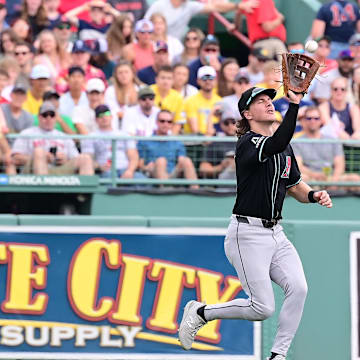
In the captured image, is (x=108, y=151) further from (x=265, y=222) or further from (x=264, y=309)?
(x=264, y=309)

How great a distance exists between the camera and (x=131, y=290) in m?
7.91

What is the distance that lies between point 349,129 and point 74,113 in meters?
3.31

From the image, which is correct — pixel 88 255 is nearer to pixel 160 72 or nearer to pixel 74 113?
pixel 74 113

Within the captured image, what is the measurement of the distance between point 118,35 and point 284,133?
291 inches

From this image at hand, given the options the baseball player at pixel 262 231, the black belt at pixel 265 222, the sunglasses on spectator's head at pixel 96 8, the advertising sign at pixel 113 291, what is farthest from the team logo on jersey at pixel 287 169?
the sunglasses on spectator's head at pixel 96 8

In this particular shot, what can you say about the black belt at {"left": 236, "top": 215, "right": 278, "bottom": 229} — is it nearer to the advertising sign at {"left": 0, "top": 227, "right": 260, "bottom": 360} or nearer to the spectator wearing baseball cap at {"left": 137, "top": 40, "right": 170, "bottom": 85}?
the advertising sign at {"left": 0, "top": 227, "right": 260, "bottom": 360}

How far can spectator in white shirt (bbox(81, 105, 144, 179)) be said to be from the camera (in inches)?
413

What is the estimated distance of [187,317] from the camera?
6.84 meters

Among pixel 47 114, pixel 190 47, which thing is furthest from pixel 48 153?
pixel 190 47

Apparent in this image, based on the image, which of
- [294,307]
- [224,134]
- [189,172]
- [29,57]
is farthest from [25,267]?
→ [29,57]

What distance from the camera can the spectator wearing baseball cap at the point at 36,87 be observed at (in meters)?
11.3

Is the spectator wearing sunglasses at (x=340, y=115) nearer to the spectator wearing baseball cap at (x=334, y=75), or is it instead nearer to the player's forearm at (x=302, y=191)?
the spectator wearing baseball cap at (x=334, y=75)

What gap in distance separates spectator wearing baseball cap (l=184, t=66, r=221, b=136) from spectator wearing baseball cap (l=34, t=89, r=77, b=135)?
4.55 feet

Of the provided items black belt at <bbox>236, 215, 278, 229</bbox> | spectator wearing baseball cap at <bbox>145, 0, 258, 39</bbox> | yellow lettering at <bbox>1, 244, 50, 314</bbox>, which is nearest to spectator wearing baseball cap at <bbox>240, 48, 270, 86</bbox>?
spectator wearing baseball cap at <bbox>145, 0, 258, 39</bbox>
